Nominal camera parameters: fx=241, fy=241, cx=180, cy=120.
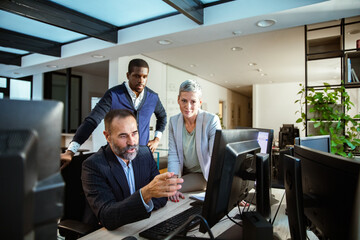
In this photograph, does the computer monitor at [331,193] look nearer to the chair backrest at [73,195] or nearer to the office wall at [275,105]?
the chair backrest at [73,195]

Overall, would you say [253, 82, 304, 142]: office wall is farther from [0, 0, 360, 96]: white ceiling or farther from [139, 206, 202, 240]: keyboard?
[139, 206, 202, 240]: keyboard

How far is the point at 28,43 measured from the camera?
470 centimetres

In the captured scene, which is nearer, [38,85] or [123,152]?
[123,152]

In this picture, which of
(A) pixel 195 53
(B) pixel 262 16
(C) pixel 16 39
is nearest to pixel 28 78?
(C) pixel 16 39

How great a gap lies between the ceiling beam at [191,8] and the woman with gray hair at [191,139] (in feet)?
4.49

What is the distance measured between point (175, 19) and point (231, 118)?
30.9 ft

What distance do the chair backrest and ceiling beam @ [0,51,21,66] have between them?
19.2ft

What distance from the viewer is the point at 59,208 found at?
0.46m

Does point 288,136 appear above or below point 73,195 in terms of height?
above

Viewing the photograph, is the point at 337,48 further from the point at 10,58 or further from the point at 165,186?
the point at 10,58

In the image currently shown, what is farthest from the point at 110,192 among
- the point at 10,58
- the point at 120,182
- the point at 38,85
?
the point at 38,85

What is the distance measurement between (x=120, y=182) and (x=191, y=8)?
2.61 meters

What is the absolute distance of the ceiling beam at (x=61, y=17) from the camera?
3042mm

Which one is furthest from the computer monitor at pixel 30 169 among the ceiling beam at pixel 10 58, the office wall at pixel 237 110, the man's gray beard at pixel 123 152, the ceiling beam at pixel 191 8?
the office wall at pixel 237 110
